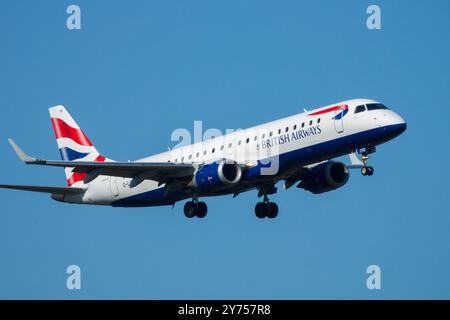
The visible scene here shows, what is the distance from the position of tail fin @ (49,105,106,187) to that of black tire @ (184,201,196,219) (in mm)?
9616

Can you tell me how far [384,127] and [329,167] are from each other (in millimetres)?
7591

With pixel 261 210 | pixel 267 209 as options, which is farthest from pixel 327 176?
pixel 261 210

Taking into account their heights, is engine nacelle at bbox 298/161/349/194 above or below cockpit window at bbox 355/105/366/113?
below

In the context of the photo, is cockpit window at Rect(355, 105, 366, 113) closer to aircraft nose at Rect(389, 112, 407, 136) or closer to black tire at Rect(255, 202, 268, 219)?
aircraft nose at Rect(389, 112, 407, 136)

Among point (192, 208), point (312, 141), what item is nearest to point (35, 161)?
point (192, 208)

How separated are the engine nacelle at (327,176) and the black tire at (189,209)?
657 centimetres

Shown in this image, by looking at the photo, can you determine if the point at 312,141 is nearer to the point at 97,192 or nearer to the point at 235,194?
the point at 235,194

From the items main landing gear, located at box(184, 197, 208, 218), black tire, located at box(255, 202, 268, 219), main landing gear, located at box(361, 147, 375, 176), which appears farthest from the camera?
black tire, located at box(255, 202, 268, 219)

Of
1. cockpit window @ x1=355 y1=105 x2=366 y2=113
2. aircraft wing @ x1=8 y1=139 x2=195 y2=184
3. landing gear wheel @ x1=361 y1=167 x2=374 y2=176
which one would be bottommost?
landing gear wheel @ x1=361 y1=167 x2=374 y2=176

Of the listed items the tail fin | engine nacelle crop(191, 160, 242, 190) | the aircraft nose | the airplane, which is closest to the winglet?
the airplane

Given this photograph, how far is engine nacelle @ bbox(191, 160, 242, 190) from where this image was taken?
58.4 metres

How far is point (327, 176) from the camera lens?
62.7m

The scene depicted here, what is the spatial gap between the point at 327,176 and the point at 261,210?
454 cm

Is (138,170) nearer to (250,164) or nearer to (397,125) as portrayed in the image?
(250,164)
